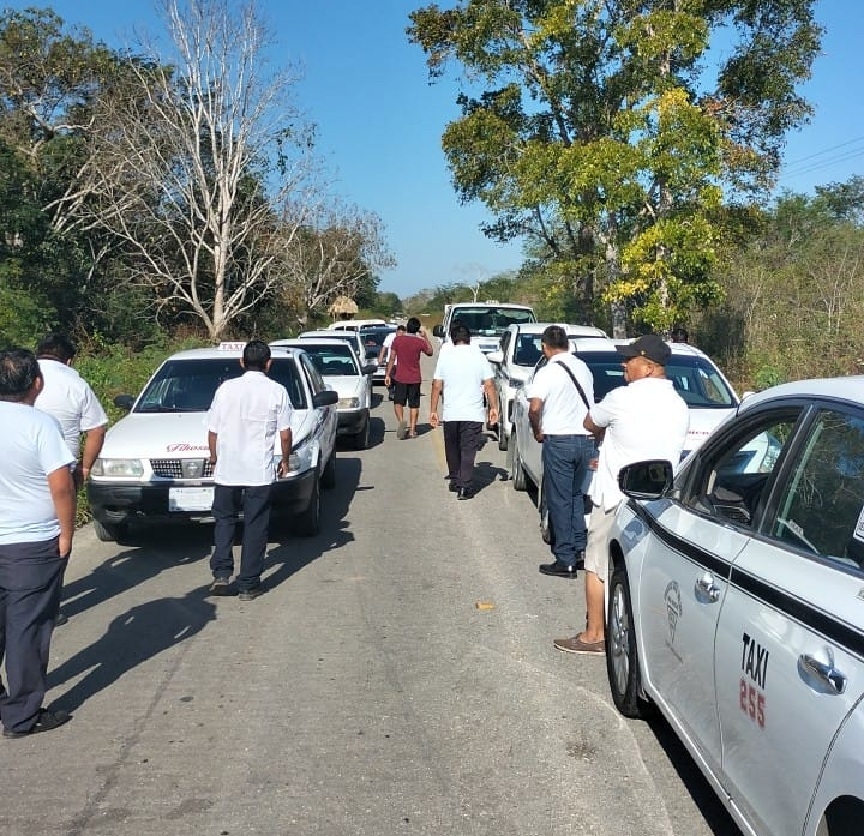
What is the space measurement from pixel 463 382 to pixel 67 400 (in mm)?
5062

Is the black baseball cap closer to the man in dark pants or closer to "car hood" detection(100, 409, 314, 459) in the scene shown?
the man in dark pants

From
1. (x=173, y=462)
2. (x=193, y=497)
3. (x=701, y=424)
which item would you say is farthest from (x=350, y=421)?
(x=701, y=424)

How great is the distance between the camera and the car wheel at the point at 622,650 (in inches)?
188

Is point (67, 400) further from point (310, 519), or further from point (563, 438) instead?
point (563, 438)

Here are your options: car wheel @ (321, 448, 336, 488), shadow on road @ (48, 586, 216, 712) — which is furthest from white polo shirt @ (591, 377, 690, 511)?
car wheel @ (321, 448, 336, 488)

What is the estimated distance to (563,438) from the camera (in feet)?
24.8

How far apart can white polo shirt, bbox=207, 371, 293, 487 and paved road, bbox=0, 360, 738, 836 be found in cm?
93

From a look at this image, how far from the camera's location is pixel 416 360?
16.3 metres

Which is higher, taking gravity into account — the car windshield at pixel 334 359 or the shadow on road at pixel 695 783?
the car windshield at pixel 334 359

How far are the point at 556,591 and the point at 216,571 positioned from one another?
2.50m

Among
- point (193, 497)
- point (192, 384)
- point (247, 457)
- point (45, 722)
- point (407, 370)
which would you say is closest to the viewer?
point (45, 722)

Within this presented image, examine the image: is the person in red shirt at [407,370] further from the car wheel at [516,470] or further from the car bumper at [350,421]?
the car wheel at [516,470]

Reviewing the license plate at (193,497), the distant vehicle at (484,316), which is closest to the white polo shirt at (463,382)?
the license plate at (193,497)

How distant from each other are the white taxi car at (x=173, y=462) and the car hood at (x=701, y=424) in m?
3.24
